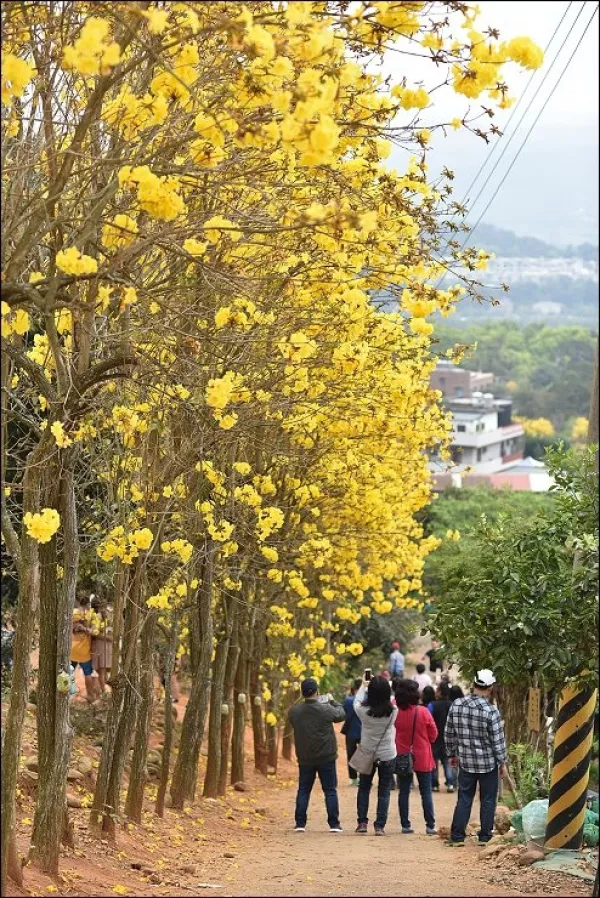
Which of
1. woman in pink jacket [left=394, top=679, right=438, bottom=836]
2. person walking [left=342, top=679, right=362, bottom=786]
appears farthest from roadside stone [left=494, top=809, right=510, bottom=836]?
person walking [left=342, top=679, right=362, bottom=786]

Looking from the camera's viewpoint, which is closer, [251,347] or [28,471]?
[28,471]

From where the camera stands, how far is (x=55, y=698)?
1096cm

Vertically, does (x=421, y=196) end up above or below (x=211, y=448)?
above

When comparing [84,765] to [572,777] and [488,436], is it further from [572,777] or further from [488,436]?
Result: [488,436]

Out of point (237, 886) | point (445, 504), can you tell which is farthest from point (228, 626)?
point (445, 504)

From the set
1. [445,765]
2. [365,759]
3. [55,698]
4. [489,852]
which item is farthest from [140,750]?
[445,765]

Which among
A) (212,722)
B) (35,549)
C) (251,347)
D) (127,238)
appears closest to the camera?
(127,238)

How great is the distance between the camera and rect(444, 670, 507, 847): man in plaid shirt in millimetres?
13180

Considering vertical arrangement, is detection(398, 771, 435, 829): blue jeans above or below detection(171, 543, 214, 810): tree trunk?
below

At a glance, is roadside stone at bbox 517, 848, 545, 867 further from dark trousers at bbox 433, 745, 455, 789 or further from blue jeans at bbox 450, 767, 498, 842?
dark trousers at bbox 433, 745, 455, 789

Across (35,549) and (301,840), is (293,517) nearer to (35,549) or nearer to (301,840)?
(301,840)

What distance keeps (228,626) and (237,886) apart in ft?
28.1

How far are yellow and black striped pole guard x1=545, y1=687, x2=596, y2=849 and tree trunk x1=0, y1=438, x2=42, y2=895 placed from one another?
14.2ft

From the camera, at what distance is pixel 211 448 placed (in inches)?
566
